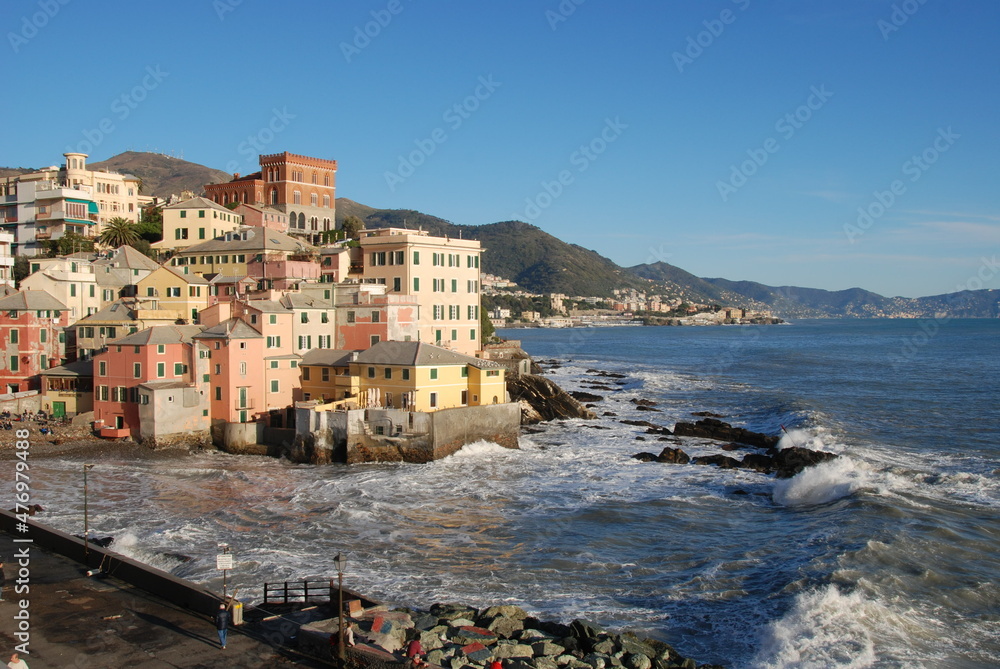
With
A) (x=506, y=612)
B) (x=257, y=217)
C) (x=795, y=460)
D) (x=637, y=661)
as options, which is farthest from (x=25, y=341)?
(x=795, y=460)

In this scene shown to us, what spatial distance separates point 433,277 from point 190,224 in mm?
28618

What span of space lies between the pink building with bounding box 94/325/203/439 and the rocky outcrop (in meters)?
25.0

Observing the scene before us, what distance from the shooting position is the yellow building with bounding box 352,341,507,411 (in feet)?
145

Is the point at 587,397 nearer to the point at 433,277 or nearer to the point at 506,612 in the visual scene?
the point at 433,277

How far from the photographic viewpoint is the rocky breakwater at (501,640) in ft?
59.5

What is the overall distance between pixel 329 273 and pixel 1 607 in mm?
44350

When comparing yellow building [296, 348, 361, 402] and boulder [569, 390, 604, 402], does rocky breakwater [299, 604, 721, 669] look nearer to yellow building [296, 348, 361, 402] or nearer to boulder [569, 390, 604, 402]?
yellow building [296, 348, 361, 402]

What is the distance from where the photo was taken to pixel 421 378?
43969 millimetres

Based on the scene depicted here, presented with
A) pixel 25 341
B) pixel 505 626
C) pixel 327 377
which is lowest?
pixel 505 626

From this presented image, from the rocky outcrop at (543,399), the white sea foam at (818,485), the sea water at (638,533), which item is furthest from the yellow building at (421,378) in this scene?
the white sea foam at (818,485)

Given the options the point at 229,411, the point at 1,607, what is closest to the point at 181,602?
the point at 1,607

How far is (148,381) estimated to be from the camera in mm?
45875

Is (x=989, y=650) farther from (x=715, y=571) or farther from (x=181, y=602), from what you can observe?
(x=181, y=602)

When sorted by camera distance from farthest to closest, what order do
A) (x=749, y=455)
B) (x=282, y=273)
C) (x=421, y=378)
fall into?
1. (x=282, y=273)
2. (x=749, y=455)
3. (x=421, y=378)
